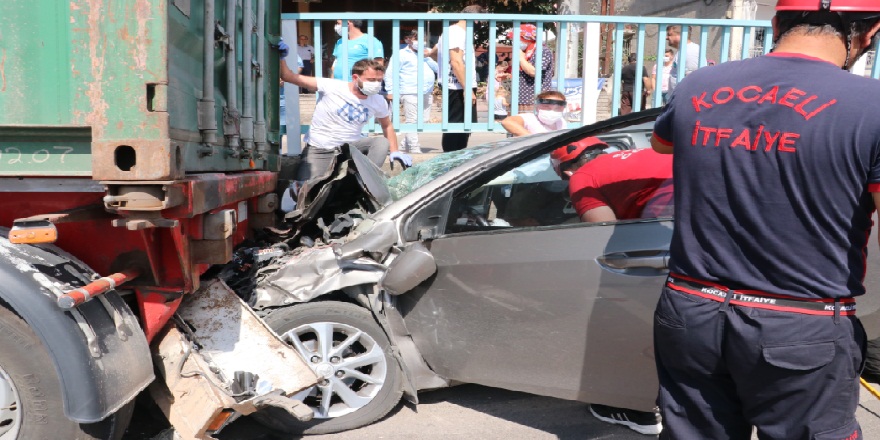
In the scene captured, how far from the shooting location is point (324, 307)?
3.48 m

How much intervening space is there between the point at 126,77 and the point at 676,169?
1.73 meters

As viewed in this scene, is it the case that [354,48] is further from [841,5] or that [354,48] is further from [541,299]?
[841,5]

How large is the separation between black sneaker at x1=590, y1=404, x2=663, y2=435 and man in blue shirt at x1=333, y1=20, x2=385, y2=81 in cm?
417

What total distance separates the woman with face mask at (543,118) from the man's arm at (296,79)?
5.49 feet

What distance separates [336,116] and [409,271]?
3.42m

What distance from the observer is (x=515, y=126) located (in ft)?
21.4

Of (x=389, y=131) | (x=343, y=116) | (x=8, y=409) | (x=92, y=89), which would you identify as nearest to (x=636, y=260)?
(x=92, y=89)

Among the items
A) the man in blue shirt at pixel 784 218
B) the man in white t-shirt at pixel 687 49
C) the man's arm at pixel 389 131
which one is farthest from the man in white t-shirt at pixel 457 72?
the man in blue shirt at pixel 784 218

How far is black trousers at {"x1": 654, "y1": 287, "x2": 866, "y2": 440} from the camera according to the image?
1.92 meters

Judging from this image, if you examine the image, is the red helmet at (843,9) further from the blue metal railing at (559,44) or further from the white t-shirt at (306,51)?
the white t-shirt at (306,51)

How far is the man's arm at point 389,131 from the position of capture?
6.74m

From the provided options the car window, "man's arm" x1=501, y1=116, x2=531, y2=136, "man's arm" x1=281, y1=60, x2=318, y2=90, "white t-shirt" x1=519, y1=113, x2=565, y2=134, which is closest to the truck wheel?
the car window

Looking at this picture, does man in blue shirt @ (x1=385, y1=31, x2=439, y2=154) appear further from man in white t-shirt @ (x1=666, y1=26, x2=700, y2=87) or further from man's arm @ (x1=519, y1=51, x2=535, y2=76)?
man in white t-shirt @ (x1=666, y1=26, x2=700, y2=87)

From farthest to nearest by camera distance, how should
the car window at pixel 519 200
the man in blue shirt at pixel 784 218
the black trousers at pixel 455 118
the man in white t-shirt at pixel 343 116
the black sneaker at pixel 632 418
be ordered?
the black trousers at pixel 455 118
the man in white t-shirt at pixel 343 116
the black sneaker at pixel 632 418
the car window at pixel 519 200
the man in blue shirt at pixel 784 218
